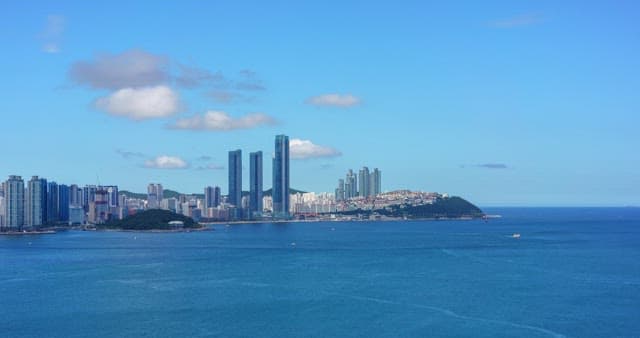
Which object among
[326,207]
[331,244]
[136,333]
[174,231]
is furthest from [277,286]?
[326,207]

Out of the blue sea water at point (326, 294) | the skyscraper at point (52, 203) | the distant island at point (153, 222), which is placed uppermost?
the skyscraper at point (52, 203)

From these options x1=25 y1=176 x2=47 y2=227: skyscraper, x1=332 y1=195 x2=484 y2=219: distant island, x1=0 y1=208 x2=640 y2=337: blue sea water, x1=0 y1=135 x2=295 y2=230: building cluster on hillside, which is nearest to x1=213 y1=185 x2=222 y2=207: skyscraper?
x1=0 y1=135 x2=295 y2=230: building cluster on hillside

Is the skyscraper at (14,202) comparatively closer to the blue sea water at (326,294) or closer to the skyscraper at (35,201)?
the skyscraper at (35,201)

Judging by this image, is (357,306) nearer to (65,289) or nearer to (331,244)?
(65,289)

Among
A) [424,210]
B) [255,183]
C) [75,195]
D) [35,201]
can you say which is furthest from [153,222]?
[424,210]

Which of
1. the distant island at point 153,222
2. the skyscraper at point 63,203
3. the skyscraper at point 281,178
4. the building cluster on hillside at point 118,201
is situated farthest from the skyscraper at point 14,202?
the skyscraper at point 281,178

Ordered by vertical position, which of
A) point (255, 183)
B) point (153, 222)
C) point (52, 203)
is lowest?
point (153, 222)

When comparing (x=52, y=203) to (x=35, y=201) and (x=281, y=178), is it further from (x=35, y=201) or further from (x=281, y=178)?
(x=281, y=178)

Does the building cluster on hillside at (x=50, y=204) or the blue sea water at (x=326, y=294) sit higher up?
the building cluster on hillside at (x=50, y=204)
